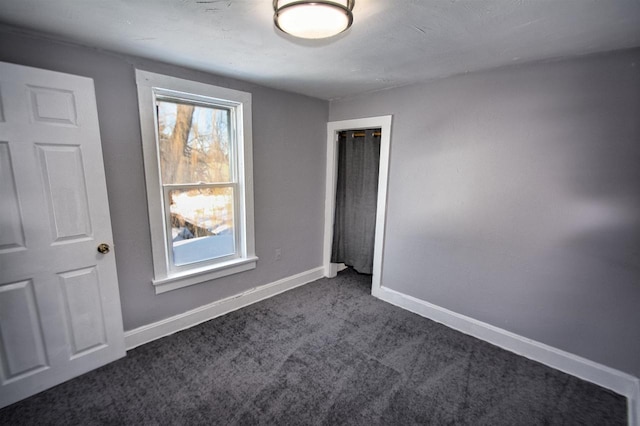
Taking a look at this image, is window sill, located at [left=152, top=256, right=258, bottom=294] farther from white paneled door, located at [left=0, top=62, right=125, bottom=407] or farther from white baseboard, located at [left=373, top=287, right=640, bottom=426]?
white baseboard, located at [left=373, top=287, right=640, bottom=426]

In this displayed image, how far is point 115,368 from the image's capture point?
79.3 inches

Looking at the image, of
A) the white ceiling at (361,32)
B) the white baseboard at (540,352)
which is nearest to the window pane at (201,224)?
the white ceiling at (361,32)

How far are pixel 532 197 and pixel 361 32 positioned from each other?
1.76 metres

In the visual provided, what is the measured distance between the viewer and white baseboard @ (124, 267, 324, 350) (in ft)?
7.45

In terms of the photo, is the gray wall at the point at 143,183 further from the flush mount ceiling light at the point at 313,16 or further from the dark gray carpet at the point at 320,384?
the flush mount ceiling light at the point at 313,16

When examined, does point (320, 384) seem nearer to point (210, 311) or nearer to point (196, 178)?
point (210, 311)

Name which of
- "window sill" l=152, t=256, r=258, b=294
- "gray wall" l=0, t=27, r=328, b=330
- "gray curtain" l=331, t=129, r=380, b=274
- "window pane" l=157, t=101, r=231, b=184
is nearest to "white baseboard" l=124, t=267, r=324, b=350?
"gray wall" l=0, t=27, r=328, b=330

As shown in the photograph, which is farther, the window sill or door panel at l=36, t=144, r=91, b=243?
the window sill

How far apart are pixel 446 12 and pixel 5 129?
248 centimetres

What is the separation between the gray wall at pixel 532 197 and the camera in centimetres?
181

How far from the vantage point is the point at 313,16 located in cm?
122

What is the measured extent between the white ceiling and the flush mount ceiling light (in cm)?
12

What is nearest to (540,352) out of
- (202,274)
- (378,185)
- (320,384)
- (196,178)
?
(320,384)

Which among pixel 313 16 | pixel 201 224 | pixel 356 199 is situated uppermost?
pixel 313 16
